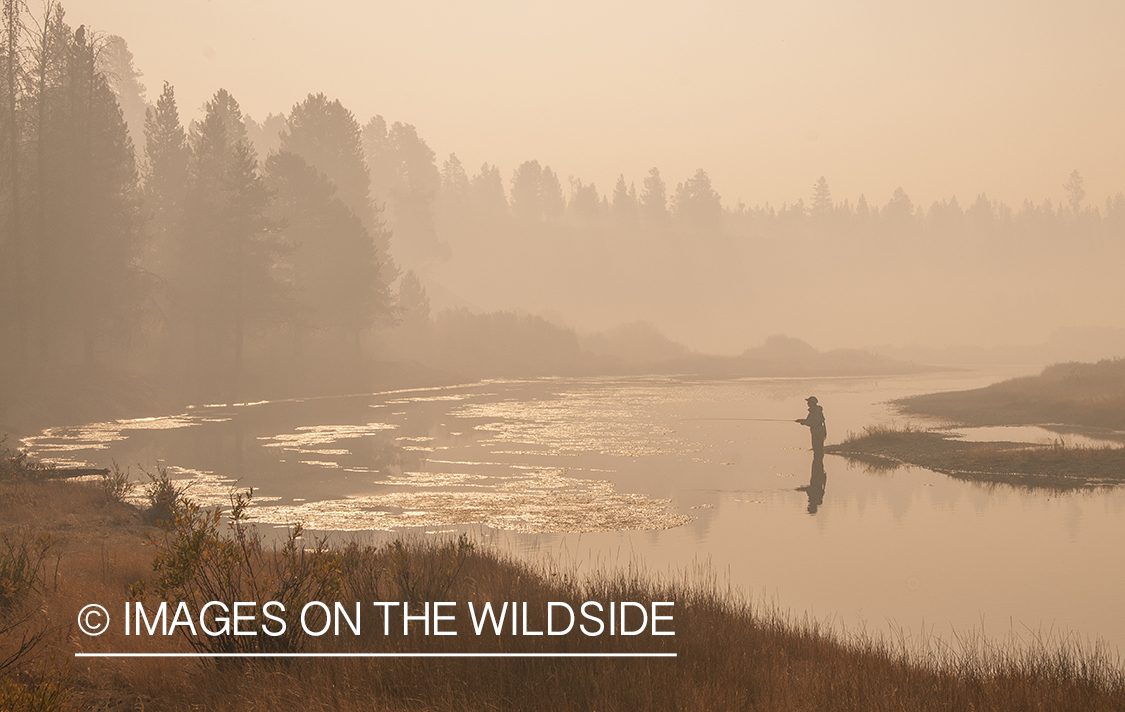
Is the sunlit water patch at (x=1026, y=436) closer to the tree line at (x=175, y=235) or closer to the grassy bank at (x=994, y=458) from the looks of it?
the grassy bank at (x=994, y=458)

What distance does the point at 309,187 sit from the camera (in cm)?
6247

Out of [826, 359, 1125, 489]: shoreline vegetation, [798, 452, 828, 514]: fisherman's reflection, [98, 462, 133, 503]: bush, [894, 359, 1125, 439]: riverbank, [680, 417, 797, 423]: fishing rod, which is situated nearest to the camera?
[98, 462, 133, 503]: bush

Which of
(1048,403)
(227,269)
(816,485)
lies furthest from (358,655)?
(227,269)

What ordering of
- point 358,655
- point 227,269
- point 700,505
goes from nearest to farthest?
point 358,655 < point 700,505 < point 227,269

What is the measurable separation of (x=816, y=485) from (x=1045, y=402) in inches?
872

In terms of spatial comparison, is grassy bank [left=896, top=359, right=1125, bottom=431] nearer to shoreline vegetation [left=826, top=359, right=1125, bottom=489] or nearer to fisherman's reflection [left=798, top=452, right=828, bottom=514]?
shoreline vegetation [left=826, top=359, right=1125, bottom=489]

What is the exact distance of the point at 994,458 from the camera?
25125 millimetres

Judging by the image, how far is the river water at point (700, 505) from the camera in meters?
13.1

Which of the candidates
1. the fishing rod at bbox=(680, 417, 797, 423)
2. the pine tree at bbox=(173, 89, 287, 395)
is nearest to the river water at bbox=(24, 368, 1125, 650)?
the fishing rod at bbox=(680, 417, 797, 423)

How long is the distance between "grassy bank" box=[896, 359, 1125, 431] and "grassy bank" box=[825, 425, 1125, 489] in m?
8.09

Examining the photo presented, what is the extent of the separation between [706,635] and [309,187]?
→ 193 ft

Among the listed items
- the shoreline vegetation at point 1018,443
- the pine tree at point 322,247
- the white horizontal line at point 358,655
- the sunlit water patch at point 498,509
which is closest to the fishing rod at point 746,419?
the shoreline vegetation at point 1018,443

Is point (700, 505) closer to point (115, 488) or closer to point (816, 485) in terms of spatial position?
point (816, 485)

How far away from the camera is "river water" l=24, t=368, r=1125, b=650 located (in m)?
13.1
